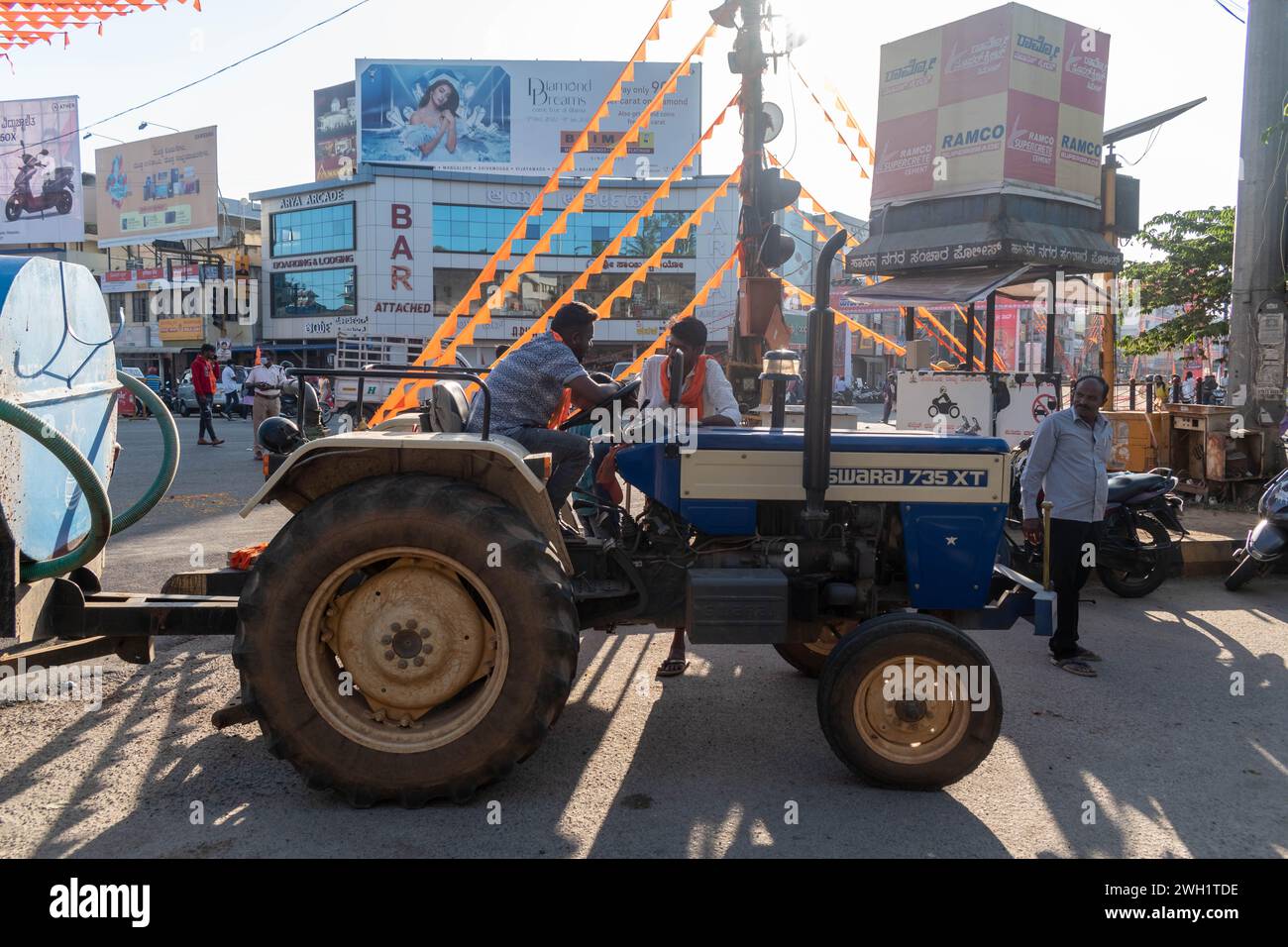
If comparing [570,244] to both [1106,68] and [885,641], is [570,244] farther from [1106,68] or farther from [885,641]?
[885,641]

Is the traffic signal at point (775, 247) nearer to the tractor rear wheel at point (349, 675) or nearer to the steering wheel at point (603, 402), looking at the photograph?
the steering wheel at point (603, 402)

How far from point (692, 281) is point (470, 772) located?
45.1m

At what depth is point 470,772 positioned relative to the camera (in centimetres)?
356

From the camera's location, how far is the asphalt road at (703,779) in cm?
340

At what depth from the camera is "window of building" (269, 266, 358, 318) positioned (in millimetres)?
45531

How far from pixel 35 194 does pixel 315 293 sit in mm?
11750

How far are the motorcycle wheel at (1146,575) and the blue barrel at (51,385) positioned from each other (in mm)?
6744

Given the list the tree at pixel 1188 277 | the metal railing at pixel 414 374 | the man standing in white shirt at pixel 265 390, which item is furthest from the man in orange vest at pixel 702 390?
the tree at pixel 1188 277

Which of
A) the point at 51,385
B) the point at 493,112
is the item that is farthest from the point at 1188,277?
the point at 493,112

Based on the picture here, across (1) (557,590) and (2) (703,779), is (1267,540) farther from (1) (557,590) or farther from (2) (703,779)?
(1) (557,590)

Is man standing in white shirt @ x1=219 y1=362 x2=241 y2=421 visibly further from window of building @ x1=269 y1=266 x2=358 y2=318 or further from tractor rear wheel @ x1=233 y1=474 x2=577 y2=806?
tractor rear wheel @ x1=233 y1=474 x2=577 y2=806

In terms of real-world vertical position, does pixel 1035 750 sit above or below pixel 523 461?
below
